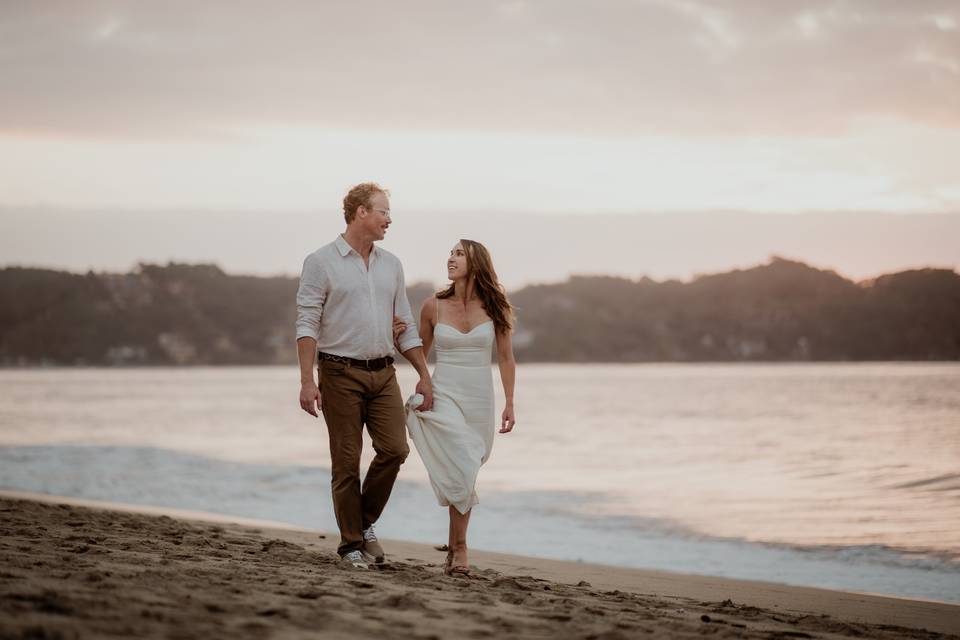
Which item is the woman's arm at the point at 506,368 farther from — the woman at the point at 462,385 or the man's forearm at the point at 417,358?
the man's forearm at the point at 417,358

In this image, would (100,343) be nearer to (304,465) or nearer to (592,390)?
(592,390)

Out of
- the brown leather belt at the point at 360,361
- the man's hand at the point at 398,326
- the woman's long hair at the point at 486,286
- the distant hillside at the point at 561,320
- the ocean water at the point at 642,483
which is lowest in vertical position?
the ocean water at the point at 642,483

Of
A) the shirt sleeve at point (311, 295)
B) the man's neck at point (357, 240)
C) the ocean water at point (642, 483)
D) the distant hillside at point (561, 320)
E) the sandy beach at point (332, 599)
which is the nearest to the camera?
the sandy beach at point (332, 599)

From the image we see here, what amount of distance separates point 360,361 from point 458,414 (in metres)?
0.65

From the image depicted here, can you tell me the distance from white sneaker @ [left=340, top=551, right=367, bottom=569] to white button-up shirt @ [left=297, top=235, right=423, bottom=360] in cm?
115

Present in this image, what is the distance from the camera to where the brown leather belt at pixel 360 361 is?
18.9 ft

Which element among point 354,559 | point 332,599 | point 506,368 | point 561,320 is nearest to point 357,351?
point 506,368

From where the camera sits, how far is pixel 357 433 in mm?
5844

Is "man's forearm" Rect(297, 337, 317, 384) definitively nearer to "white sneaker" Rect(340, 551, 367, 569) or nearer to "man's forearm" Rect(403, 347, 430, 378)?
"man's forearm" Rect(403, 347, 430, 378)

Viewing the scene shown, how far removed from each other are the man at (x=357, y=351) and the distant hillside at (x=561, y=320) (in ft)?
345

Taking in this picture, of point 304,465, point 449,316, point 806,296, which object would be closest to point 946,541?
point 449,316

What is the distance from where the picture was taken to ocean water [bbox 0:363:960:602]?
9555 millimetres

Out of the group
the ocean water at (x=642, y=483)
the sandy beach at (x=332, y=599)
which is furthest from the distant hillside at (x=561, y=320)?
the sandy beach at (x=332, y=599)

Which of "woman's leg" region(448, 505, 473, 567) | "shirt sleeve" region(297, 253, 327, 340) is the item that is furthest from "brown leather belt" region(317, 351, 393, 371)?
"woman's leg" region(448, 505, 473, 567)
